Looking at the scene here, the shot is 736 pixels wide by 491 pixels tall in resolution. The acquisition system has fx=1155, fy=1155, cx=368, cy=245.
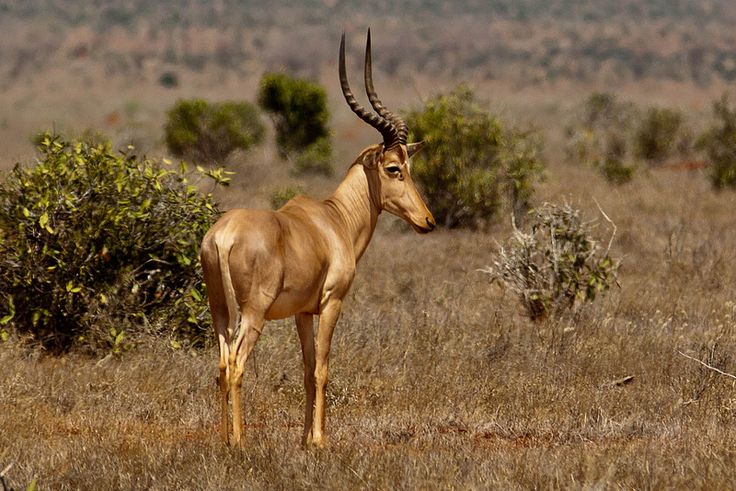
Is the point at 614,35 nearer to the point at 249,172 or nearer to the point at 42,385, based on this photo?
the point at 249,172

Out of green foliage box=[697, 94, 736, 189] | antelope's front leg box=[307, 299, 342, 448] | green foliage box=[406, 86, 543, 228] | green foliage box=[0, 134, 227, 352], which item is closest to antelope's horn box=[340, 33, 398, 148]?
antelope's front leg box=[307, 299, 342, 448]

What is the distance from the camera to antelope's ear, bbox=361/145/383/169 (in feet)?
26.4

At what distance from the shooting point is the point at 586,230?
1177 cm

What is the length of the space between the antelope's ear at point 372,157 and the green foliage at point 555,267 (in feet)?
12.6

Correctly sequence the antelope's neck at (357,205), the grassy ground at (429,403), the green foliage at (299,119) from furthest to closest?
the green foliage at (299,119) < the antelope's neck at (357,205) < the grassy ground at (429,403)

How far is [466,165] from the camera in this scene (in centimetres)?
1847

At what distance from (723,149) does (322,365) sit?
1942 cm

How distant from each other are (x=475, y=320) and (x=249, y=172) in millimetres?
16363

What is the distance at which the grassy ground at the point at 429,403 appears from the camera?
6512 millimetres

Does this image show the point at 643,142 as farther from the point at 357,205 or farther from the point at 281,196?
the point at 357,205

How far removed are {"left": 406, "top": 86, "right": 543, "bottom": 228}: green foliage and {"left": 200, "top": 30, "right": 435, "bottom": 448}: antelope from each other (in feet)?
32.7

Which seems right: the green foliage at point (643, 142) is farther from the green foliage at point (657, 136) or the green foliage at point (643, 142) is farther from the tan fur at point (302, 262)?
the tan fur at point (302, 262)

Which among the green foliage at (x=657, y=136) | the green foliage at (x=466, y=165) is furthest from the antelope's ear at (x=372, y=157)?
the green foliage at (x=657, y=136)

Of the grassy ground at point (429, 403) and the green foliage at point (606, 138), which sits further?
the green foliage at point (606, 138)
